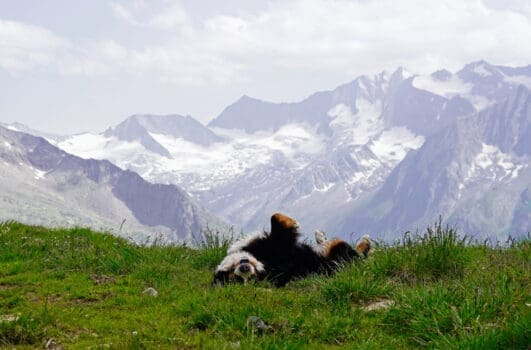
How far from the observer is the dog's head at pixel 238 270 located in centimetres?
1106

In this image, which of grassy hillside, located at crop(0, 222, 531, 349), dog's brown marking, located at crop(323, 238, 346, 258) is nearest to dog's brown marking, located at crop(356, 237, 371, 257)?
dog's brown marking, located at crop(323, 238, 346, 258)

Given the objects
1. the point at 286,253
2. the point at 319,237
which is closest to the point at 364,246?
the point at 319,237

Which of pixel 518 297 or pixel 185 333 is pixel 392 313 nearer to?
pixel 518 297

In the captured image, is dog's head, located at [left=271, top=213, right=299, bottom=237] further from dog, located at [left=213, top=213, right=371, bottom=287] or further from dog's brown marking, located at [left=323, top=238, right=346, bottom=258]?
dog's brown marking, located at [left=323, top=238, right=346, bottom=258]

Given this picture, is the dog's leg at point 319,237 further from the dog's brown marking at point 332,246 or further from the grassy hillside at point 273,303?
the grassy hillside at point 273,303

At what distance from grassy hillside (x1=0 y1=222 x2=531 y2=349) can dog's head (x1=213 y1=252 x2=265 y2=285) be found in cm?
36

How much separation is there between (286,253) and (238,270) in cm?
155

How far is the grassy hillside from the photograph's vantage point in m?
7.54

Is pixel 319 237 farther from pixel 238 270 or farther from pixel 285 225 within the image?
pixel 238 270

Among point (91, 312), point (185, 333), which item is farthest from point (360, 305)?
point (91, 312)

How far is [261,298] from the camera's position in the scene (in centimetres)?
944

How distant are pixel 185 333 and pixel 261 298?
185 cm

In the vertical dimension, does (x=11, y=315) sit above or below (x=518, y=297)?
below

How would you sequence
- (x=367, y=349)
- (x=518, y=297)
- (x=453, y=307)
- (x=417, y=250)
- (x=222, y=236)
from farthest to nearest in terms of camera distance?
(x=222, y=236)
(x=417, y=250)
(x=518, y=297)
(x=453, y=307)
(x=367, y=349)
